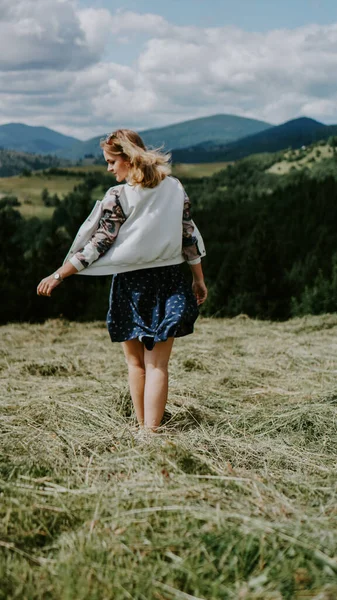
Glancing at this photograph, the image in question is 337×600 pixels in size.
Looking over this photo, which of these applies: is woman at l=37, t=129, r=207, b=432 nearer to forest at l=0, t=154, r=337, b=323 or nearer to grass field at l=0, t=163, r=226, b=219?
forest at l=0, t=154, r=337, b=323

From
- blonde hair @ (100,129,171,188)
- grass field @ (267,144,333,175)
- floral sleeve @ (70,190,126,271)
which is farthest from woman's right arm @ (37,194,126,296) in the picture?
grass field @ (267,144,333,175)

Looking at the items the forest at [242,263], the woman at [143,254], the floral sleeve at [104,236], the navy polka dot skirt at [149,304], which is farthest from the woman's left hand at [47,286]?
the forest at [242,263]

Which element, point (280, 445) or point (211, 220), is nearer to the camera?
point (280, 445)

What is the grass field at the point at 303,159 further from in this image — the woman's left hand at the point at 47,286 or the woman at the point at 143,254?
the woman's left hand at the point at 47,286

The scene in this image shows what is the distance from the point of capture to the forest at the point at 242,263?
888 inches

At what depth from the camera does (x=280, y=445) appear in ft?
9.52

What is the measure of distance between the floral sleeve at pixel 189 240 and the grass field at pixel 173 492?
36.4 inches

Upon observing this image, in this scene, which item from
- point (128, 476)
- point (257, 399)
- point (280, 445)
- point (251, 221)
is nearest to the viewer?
point (128, 476)

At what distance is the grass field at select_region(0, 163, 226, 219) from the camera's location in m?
99.5

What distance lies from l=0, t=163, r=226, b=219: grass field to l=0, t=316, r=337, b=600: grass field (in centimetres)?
9134

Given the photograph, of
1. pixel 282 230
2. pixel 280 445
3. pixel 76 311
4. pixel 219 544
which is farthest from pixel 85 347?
pixel 282 230

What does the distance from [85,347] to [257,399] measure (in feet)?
9.75

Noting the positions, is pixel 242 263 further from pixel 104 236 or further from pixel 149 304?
pixel 104 236

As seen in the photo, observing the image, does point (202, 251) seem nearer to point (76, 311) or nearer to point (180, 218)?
point (180, 218)
